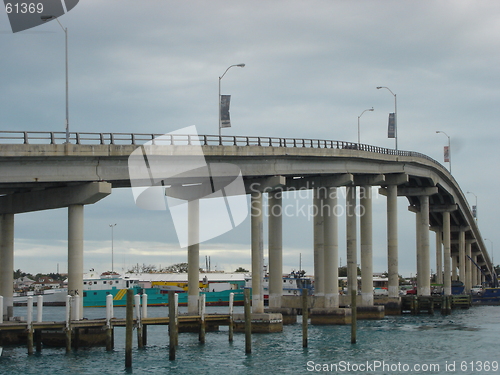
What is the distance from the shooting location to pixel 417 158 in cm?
9450

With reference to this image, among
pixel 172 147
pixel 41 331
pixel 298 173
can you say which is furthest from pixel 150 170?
pixel 298 173

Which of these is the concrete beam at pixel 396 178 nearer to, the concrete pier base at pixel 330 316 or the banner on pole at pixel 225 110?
the concrete pier base at pixel 330 316

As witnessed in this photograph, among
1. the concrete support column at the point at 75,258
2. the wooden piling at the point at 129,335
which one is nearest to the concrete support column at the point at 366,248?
the concrete support column at the point at 75,258

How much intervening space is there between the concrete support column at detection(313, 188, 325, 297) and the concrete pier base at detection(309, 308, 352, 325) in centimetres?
239

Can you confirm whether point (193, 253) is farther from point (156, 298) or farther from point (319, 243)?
point (156, 298)

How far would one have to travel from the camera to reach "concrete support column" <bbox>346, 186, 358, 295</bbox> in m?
84.0

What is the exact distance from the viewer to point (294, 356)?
50781 millimetres

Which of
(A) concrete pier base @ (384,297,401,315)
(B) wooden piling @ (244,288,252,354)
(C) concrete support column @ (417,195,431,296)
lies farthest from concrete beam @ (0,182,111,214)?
(C) concrete support column @ (417,195,431,296)

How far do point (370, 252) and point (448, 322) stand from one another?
11.2m

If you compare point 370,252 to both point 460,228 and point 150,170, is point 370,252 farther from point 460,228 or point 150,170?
point 460,228

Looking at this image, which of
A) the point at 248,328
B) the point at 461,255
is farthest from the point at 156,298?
the point at 248,328

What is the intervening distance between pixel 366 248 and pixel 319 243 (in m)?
7.14

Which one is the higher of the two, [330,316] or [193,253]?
[193,253]

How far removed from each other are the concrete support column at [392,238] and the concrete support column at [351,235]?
7835 mm
